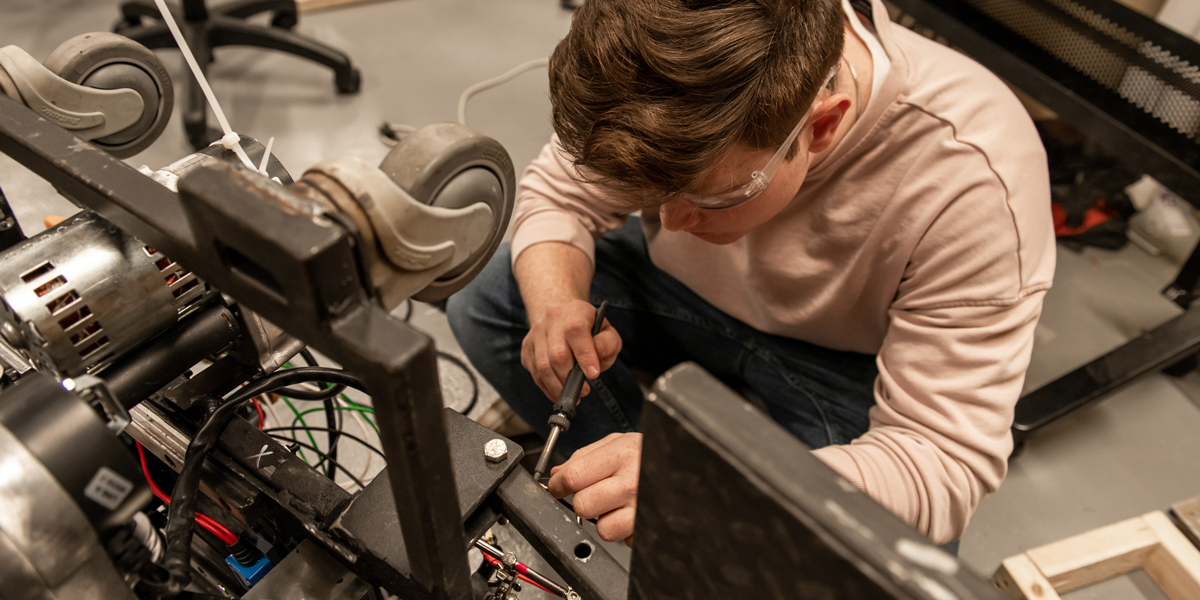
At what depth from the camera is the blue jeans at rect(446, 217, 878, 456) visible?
125 cm

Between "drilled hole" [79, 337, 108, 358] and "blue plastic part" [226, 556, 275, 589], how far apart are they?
10.6 inches

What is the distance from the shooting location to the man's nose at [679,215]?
0.87 metres

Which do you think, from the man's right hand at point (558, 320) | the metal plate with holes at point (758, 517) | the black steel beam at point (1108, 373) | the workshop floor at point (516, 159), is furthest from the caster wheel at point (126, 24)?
the black steel beam at point (1108, 373)

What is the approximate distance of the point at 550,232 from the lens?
4.06ft

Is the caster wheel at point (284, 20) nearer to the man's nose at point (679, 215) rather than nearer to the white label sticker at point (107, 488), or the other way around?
the man's nose at point (679, 215)

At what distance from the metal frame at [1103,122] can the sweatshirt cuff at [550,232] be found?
103cm

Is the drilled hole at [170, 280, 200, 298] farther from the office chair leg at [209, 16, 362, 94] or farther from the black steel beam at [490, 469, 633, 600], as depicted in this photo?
the office chair leg at [209, 16, 362, 94]

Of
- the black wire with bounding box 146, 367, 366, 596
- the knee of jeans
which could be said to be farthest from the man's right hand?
the black wire with bounding box 146, 367, 366, 596

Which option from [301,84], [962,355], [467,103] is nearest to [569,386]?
[962,355]

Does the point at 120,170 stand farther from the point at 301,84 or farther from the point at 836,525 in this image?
the point at 301,84

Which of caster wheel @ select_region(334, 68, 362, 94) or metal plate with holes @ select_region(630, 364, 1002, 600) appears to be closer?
metal plate with holes @ select_region(630, 364, 1002, 600)

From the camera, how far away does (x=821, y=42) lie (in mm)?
774

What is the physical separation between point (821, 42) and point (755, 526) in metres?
0.59

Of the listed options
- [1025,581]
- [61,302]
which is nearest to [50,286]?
[61,302]
